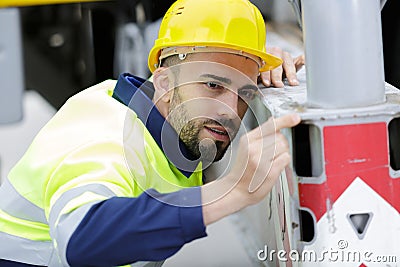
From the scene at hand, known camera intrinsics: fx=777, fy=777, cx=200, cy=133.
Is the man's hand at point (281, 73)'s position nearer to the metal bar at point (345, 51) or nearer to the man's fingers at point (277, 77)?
the man's fingers at point (277, 77)

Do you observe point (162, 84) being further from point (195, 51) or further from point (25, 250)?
point (25, 250)

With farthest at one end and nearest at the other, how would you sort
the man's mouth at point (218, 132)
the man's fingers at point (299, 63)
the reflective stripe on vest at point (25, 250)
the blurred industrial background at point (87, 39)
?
the blurred industrial background at point (87, 39) → the man's fingers at point (299, 63) → the reflective stripe on vest at point (25, 250) → the man's mouth at point (218, 132)

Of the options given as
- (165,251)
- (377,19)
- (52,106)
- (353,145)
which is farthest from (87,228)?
(52,106)

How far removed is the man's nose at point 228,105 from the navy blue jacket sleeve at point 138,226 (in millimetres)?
254

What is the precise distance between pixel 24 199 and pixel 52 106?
2.34m

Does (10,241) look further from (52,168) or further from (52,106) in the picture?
(52,106)

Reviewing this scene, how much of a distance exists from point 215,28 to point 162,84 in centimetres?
20

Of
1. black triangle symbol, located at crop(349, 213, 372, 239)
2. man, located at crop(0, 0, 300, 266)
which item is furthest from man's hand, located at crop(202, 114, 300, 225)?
black triangle symbol, located at crop(349, 213, 372, 239)

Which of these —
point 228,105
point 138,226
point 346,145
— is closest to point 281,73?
point 228,105

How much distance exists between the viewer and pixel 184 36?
1.51 metres

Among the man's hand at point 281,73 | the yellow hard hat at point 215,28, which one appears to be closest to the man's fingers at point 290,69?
the man's hand at point 281,73

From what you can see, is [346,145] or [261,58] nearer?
[346,145]

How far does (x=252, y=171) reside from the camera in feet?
4.00

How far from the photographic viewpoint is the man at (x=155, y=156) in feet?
4.07
